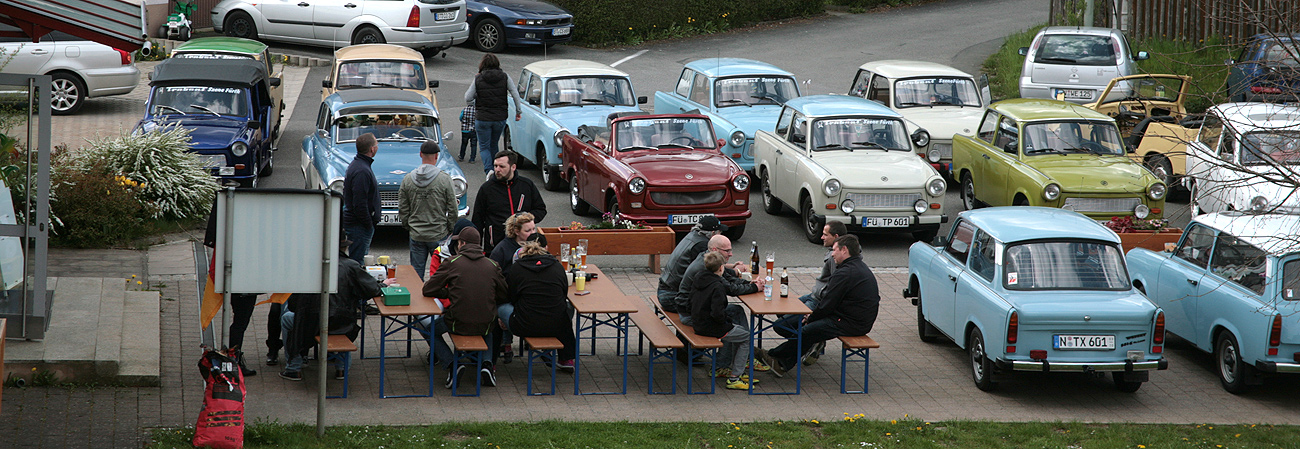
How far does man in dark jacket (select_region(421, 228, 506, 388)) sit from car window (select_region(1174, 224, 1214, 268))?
238 inches

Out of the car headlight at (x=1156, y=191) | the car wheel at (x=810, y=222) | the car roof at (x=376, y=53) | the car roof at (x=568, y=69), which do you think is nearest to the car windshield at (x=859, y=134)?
the car wheel at (x=810, y=222)

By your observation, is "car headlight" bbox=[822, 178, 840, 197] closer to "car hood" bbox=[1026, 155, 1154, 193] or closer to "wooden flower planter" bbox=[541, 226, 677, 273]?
"wooden flower planter" bbox=[541, 226, 677, 273]

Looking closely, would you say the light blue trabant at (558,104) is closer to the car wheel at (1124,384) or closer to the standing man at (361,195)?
the standing man at (361,195)

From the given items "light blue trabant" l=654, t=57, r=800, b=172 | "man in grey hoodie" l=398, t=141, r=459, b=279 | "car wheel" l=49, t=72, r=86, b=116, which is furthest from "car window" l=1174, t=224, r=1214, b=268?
"car wheel" l=49, t=72, r=86, b=116

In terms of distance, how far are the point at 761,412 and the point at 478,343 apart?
2.17 metres

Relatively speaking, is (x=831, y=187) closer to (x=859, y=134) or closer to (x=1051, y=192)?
(x=859, y=134)

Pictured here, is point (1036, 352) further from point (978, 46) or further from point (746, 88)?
point (978, 46)

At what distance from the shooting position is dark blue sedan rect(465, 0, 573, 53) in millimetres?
27969

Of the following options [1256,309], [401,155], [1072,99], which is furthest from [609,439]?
[1072,99]

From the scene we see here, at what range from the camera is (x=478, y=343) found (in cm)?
888

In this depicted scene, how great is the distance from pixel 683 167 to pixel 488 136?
13.0 ft

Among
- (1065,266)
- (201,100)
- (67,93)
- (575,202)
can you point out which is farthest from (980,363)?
(67,93)

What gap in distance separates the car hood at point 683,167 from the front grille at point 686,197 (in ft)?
0.40

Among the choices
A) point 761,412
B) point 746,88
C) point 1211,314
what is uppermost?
point 746,88
